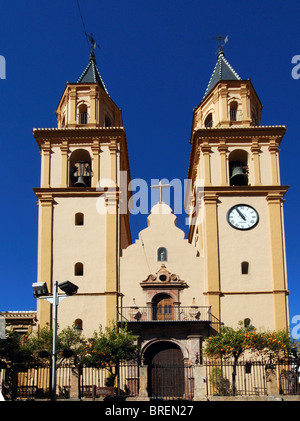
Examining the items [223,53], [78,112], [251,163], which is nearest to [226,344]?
[251,163]

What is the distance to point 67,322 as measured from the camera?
112 ft

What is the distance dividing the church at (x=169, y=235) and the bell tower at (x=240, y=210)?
6 cm

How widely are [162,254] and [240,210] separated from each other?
5568 mm

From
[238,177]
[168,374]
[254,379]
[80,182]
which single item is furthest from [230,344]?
[80,182]

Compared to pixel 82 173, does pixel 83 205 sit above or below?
below

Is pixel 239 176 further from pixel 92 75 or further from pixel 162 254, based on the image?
pixel 92 75

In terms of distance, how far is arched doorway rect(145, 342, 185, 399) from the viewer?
1292 inches

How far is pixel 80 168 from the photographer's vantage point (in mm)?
38969

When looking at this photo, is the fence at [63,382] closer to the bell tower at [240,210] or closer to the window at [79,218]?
the bell tower at [240,210]

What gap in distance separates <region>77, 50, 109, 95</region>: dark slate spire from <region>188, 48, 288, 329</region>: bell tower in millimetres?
7976

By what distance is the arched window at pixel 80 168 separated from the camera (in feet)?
127

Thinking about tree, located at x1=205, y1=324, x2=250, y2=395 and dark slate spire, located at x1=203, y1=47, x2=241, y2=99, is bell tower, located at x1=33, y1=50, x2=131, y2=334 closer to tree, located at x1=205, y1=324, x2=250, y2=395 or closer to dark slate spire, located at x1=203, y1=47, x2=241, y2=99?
tree, located at x1=205, y1=324, x2=250, y2=395

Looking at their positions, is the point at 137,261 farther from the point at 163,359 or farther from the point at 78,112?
the point at 78,112

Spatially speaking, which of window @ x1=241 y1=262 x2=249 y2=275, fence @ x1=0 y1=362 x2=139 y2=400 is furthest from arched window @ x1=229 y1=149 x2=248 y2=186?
fence @ x1=0 y1=362 x2=139 y2=400
